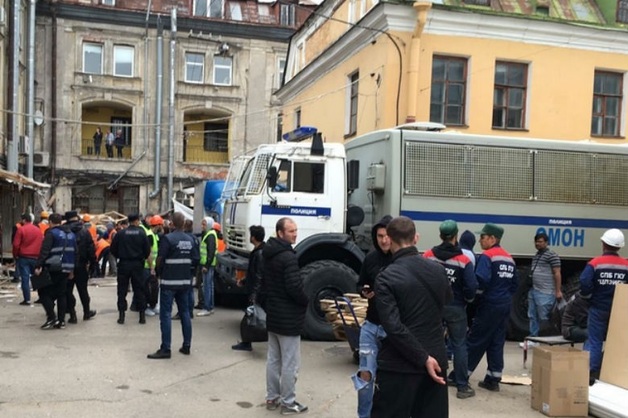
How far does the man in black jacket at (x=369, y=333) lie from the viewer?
14.7 ft

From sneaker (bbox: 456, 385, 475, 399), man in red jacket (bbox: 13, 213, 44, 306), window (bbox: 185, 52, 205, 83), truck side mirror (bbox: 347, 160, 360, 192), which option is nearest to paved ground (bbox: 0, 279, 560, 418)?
sneaker (bbox: 456, 385, 475, 399)

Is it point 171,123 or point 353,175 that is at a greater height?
point 171,123

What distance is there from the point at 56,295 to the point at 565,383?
7.05m

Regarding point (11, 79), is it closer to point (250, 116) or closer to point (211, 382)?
point (250, 116)

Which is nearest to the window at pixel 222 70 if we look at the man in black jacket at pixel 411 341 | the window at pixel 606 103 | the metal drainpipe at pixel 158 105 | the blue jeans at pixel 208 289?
the metal drainpipe at pixel 158 105

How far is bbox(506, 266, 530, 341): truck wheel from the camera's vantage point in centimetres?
955

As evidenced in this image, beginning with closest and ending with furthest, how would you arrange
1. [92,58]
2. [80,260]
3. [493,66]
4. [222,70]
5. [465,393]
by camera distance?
[465,393] → [80,260] → [493,66] → [92,58] → [222,70]

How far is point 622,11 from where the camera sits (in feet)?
50.5

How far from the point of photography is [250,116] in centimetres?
3148

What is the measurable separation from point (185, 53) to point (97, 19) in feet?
14.0

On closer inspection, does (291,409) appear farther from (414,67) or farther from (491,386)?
(414,67)

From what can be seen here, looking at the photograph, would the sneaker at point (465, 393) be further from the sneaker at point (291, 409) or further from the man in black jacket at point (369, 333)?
the sneaker at point (291, 409)

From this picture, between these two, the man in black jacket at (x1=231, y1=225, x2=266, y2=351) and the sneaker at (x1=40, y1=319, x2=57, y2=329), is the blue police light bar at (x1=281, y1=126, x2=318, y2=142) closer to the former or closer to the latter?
the man in black jacket at (x1=231, y1=225, x2=266, y2=351)

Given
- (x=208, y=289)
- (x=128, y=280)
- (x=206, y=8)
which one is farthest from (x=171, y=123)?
(x=128, y=280)
